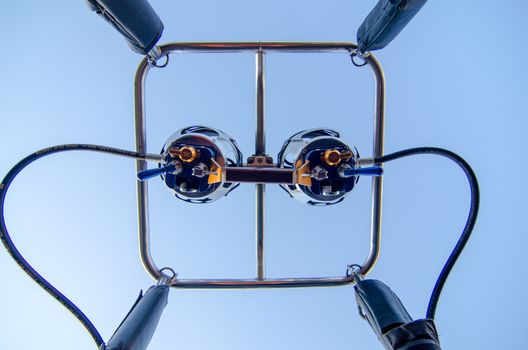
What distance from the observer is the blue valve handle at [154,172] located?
2.52 ft

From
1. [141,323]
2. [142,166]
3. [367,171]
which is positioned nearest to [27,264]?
[141,323]

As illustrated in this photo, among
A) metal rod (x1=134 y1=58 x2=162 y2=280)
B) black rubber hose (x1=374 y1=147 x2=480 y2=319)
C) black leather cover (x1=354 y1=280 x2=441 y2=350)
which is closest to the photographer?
black leather cover (x1=354 y1=280 x2=441 y2=350)

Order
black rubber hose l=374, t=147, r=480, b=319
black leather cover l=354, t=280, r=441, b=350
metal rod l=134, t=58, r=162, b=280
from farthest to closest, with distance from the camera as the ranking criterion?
metal rod l=134, t=58, r=162, b=280, black rubber hose l=374, t=147, r=480, b=319, black leather cover l=354, t=280, r=441, b=350

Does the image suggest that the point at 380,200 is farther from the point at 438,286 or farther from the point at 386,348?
the point at 386,348

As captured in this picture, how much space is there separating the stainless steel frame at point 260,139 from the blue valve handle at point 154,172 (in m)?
0.33

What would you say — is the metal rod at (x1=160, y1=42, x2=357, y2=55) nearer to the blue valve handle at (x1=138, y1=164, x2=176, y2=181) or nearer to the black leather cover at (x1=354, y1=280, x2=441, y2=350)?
the blue valve handle at (x1=138, y1=164, x2=176, y2=181)

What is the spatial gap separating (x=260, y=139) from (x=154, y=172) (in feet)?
1.43

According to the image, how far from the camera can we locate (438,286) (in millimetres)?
793

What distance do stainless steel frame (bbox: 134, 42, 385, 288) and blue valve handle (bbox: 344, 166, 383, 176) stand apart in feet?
1.09

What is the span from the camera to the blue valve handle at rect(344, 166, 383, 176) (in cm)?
79

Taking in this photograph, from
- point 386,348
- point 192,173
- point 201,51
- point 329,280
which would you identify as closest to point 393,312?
point 386,348

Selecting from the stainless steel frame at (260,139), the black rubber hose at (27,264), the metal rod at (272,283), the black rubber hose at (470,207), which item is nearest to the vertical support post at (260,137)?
the stainless steel frame at (260,139)

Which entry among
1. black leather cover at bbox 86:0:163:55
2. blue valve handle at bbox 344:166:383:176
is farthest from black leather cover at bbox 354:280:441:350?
black leather cover at bbox 86:0:163:55

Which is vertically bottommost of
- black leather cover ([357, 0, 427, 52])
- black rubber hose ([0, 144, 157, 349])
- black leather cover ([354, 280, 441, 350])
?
black leather cover ([354, 280, 441, 350])
